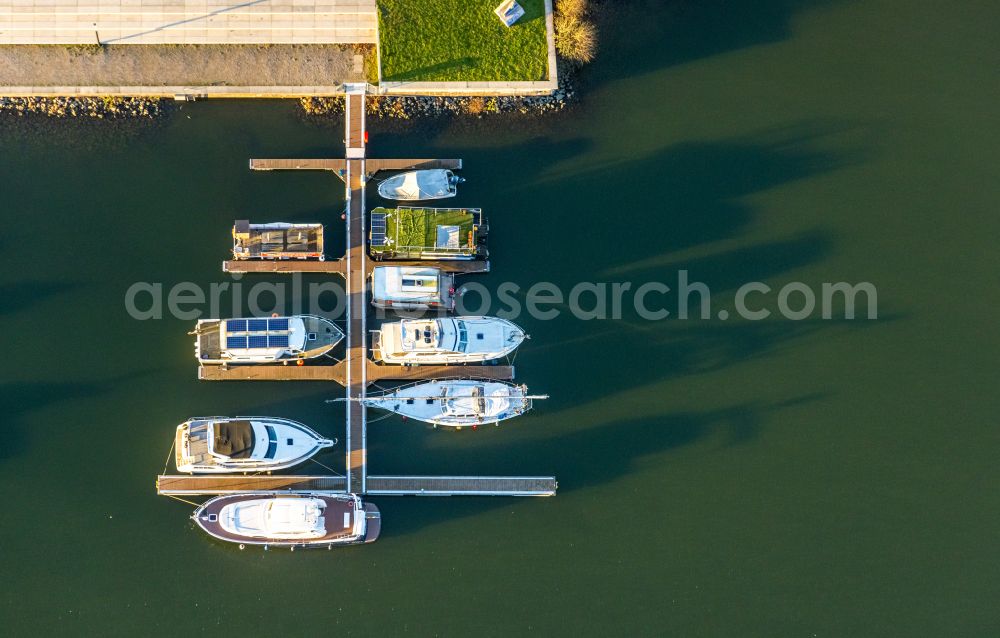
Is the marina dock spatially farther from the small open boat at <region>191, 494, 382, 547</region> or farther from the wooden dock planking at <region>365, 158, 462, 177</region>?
the small open boat at <region>191, 494, 382, 547</region>

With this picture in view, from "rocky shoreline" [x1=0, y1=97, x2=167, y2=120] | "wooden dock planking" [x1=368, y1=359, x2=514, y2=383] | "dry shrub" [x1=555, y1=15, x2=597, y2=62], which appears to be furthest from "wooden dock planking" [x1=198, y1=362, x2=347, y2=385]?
"dry shrub" [x1=555, y1=15, x2=597, y2=62]

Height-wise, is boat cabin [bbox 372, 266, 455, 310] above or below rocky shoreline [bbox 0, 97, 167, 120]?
below

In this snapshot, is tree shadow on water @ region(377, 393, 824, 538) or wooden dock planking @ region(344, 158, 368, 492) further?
tree shadow on water @ region(377, 393, 824, 538)

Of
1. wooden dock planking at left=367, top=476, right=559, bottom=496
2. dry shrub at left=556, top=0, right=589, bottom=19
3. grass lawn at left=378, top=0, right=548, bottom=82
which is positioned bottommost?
wooden dock planking at left=367, top=476, right=559, bottom=496

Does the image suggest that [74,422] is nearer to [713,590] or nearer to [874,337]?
[713,590]

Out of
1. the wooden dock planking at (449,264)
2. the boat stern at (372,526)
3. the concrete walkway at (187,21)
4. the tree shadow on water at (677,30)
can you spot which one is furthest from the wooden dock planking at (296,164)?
the boat stern at (372,526)

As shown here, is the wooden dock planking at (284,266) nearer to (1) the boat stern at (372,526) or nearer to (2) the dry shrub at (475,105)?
(2) the dry shrub at (475,105)
